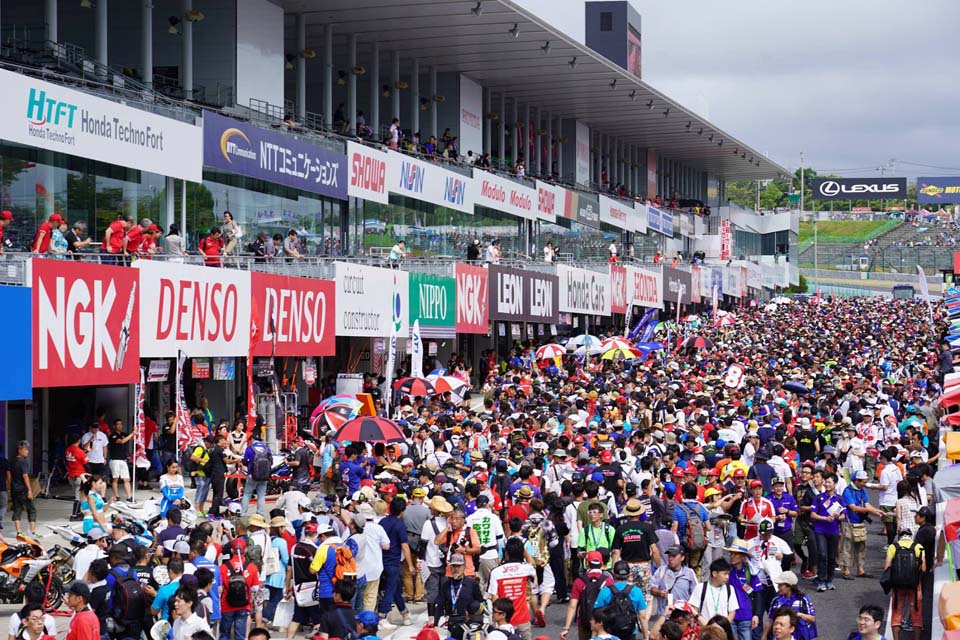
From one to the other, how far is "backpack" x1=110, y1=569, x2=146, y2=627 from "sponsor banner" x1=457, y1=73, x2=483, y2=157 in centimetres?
3792

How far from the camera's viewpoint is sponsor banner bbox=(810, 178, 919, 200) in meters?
147

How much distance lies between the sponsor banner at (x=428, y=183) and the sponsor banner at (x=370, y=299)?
5973 mm

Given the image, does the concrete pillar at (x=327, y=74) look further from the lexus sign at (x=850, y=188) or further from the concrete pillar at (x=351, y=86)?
the lexus sign at (x=850, y=188)

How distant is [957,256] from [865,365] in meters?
58.1

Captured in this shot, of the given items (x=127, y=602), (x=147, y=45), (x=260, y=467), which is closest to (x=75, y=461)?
(x=260, y=467)

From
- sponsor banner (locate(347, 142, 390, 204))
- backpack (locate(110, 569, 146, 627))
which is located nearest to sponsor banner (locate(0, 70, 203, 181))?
sponsor banner (locate(347, 142, 390, 204))

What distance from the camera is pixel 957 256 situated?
3445 inches

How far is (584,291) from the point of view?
156 feet

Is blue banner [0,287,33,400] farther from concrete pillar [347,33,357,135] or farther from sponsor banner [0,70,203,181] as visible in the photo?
concrete pillar [347,33,357,135]

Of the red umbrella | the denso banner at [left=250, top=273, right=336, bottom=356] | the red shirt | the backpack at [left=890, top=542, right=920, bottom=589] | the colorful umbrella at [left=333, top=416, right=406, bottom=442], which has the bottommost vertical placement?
the backpack at [left=890, top=542, right=920, bottom=589]

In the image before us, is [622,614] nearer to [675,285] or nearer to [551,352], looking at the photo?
[551,352]

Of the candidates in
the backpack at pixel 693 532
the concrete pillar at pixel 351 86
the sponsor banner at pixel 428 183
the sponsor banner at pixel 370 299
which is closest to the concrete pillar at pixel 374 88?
the concrete pillar at pixel 351 86

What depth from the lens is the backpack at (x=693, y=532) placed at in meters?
14.6

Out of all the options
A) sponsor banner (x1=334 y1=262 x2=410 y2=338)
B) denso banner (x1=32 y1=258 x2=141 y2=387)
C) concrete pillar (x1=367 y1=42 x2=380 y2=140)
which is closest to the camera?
denso banner (x1=32 y1=258 x2=141 y2=387)
